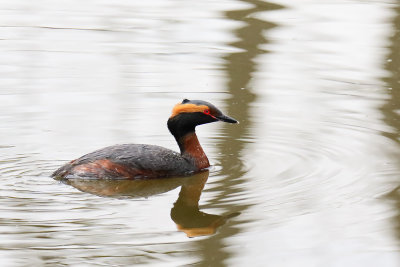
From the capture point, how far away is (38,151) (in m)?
9.59

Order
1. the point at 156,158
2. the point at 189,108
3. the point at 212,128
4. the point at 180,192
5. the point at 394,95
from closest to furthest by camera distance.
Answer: the point at 180,192
the point at 156,158
the point at 189,108
the point at 212,128
the point at 394,95

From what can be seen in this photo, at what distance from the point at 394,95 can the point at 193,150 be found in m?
3.29

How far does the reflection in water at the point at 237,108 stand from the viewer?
24.0 feet

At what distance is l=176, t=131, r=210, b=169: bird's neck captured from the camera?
946cm

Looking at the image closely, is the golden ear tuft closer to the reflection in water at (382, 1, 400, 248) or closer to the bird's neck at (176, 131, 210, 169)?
the bird's neck at (176, 131, 210, 169)

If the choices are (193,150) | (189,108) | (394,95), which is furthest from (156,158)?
(394,95)

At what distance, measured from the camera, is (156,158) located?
30.3 ft

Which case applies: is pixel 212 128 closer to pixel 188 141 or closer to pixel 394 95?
pixel 188 141

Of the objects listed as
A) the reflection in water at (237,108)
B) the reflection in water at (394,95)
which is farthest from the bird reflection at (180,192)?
the reflection in water at (394,95)

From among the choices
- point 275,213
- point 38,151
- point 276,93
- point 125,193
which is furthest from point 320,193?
point 276,93

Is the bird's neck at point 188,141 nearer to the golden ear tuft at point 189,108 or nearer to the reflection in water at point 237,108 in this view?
the golden ear tuft at point 189,108

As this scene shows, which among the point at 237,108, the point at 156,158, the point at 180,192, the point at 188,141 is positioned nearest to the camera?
the point at 180,192

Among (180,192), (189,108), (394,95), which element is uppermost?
(189,108)

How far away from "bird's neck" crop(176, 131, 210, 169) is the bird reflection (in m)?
0.10
